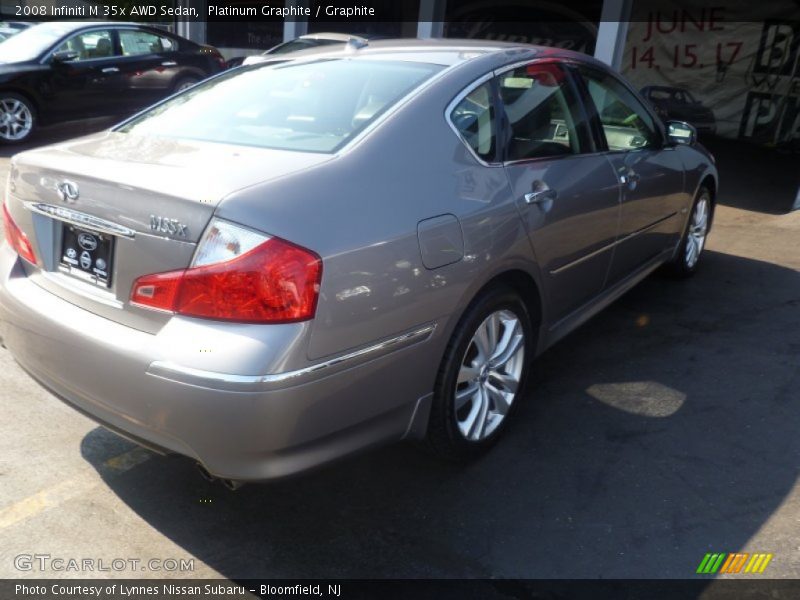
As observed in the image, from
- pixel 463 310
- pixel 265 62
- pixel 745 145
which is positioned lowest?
pixel 745 145

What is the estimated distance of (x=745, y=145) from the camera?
1449cm

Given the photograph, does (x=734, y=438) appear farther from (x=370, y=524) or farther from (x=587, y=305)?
(x=370, y=524)

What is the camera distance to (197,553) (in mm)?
2557

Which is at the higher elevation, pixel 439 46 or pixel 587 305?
pixel 439 46

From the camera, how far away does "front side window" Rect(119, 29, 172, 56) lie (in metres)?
10.8

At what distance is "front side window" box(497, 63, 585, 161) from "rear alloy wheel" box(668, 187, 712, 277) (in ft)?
6.28

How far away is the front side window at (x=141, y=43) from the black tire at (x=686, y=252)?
8.47 metres

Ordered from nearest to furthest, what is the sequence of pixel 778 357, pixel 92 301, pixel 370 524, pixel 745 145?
pixel 92 301 < pixel 370 524 < pixel 778 357 < pixel 745 145

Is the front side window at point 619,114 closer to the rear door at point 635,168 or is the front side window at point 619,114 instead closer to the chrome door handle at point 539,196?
the rear door at point 635,168

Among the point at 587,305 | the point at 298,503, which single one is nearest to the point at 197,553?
the point at 298,503

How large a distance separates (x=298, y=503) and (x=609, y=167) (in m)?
2.18

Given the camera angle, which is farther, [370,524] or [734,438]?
[734,438]

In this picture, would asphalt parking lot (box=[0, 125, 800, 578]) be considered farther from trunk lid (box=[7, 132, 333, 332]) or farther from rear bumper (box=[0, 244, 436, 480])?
trunk lid (box=[7, 132, 333, 332])

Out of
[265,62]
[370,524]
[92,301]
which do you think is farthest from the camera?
[265,62]
